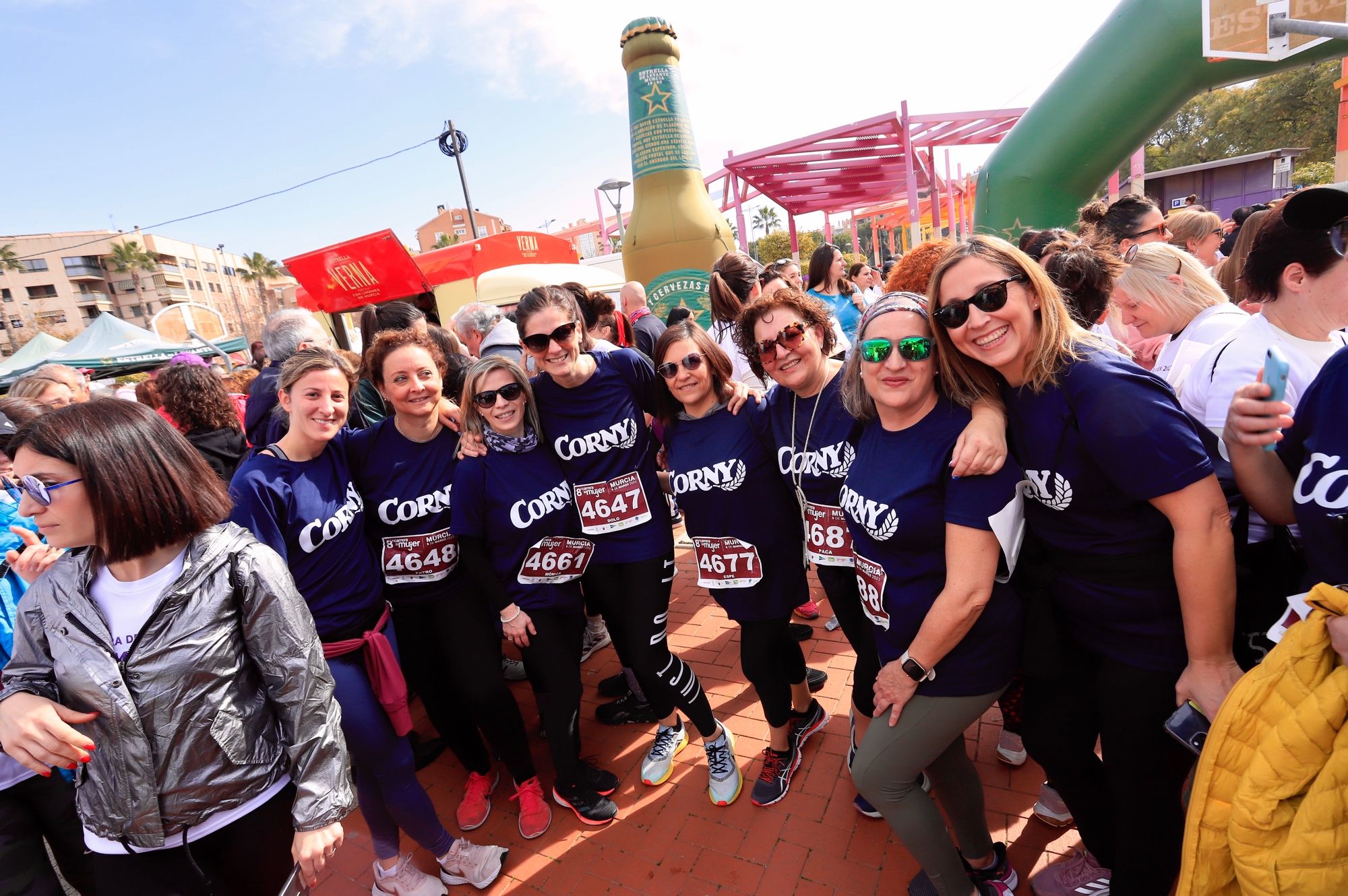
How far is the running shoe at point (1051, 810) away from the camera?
2348 mm

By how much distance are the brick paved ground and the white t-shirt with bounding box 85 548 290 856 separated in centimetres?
135

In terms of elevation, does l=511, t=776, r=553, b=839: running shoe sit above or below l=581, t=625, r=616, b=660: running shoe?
above

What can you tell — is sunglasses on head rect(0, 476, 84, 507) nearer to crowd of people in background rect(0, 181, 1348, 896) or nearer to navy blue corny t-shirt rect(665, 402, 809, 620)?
crowd of people in background rect(0, 181, 1348, 896)

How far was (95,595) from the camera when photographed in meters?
1.62

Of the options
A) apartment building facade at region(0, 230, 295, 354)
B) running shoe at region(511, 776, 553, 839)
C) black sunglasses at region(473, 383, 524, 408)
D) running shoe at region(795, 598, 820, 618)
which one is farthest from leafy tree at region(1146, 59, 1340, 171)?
apartment building facade at region(0, 230, 295, 354)

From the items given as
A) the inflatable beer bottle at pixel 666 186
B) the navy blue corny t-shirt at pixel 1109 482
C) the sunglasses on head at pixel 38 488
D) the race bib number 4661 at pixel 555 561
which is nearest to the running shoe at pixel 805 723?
the race bib number 4661 at pixel 555 561

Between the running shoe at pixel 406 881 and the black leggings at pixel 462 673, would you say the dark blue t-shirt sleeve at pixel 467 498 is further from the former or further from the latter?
the running shoe at pixel 406 881

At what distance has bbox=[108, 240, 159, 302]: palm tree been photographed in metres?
58.3

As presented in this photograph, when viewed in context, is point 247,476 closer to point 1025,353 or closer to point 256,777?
point 256,777

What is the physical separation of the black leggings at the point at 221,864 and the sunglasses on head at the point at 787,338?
218 centimetres

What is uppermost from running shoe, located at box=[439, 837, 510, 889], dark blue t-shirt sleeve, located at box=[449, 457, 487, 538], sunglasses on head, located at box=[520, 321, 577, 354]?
sunglasses on head, located at box=[520, 321, 577, 354]

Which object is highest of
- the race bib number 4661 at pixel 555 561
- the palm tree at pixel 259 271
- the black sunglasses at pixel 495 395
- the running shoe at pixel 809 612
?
the palm tree at pixel 259 271

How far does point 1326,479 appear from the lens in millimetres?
1308

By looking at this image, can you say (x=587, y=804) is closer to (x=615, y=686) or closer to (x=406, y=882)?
(x=406, y=882)
